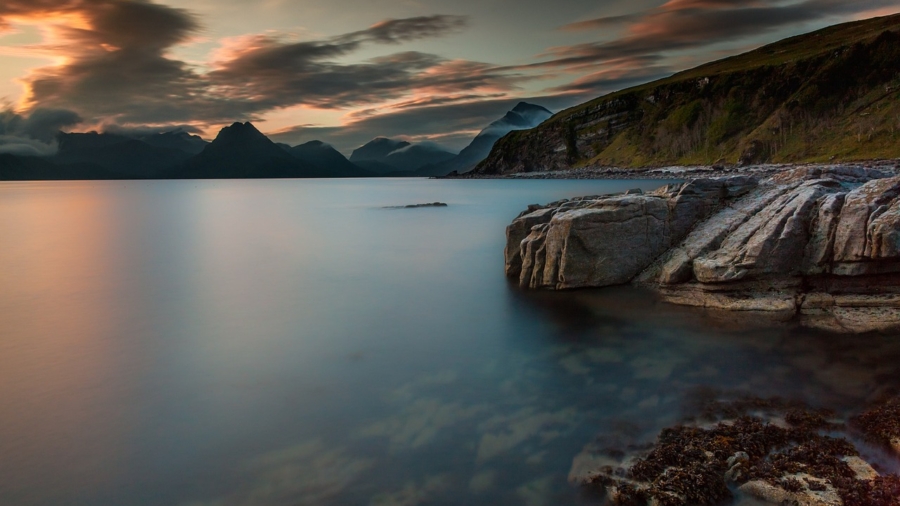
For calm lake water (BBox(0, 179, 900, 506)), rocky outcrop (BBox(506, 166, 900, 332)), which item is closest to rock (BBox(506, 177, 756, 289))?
rocky outcrop (BBox(506, 166, 900, 332))

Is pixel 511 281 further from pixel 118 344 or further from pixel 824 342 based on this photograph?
pixel 118 344

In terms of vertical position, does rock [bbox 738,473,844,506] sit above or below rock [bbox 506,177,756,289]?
below

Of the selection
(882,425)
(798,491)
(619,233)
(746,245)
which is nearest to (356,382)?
(798,491)

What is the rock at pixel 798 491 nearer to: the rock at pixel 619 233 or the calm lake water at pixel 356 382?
the calm lake water at pixel 356 382

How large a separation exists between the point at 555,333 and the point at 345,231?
40032mm

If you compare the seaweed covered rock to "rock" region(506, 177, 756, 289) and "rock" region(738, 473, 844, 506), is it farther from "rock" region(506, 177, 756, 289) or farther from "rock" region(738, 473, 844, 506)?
"rock" region(506, 177, 756, 289)

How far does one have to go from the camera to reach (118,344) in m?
19.1

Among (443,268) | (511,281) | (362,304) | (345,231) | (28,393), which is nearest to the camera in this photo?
(28,393)

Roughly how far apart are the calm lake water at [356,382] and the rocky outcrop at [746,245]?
137cm

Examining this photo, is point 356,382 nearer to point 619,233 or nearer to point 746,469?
point 746,469

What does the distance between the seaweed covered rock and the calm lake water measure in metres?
0.78

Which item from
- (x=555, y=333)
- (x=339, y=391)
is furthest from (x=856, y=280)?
(x=339, y=391)

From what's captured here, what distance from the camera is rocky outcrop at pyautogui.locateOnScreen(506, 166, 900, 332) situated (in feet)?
59.7

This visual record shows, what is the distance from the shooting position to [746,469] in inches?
376
